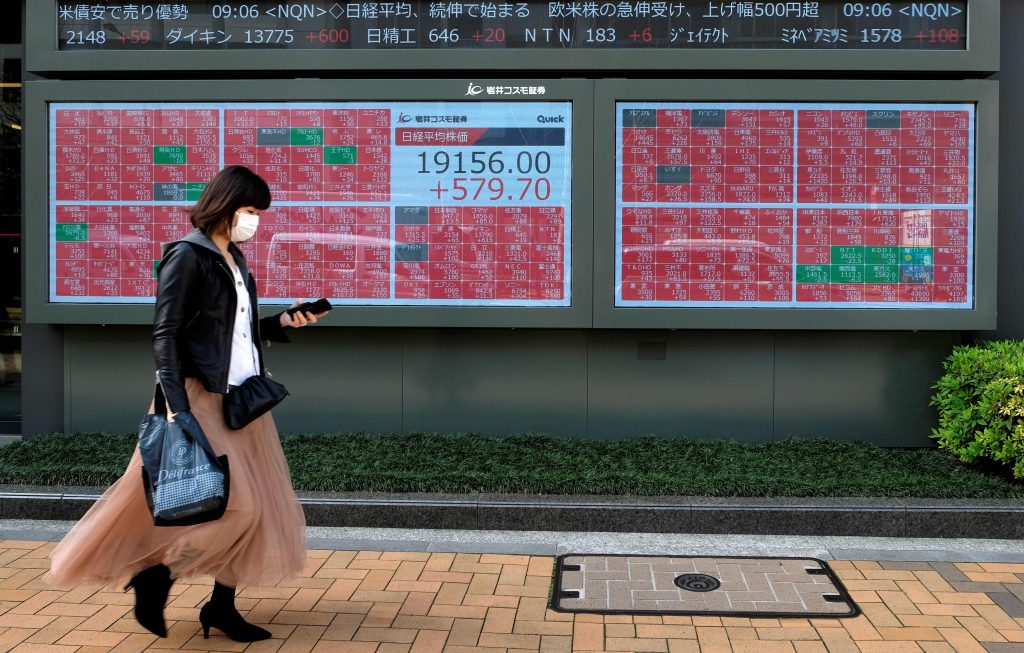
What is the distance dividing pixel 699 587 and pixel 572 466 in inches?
64.3

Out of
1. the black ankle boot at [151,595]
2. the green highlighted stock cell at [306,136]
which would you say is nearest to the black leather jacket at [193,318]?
the black ankle boot at [151,595]

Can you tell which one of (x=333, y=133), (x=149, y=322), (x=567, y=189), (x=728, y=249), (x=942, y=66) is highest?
(x=942, y=66)

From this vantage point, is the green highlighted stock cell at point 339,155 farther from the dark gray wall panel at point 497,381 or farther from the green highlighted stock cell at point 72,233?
the green highlighted stock cell at point 72,233

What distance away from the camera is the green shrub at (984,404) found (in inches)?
217

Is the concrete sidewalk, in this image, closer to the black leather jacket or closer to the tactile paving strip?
the tactile paving strip

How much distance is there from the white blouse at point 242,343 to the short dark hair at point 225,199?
204mm

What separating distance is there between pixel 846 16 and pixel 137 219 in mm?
5383

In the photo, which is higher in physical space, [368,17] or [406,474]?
[368,17]

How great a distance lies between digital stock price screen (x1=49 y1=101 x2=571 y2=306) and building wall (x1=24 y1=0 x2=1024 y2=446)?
1.38 ft

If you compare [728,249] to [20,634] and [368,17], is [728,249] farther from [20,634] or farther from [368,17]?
[20,634]

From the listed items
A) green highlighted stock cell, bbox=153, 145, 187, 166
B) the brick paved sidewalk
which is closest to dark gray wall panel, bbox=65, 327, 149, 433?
green highlighted stock cell, bbox=153, 145, 187, 166

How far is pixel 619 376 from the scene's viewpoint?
6965mm

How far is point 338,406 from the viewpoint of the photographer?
7.05 meters

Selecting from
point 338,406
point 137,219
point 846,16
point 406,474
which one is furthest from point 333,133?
point 846,16
